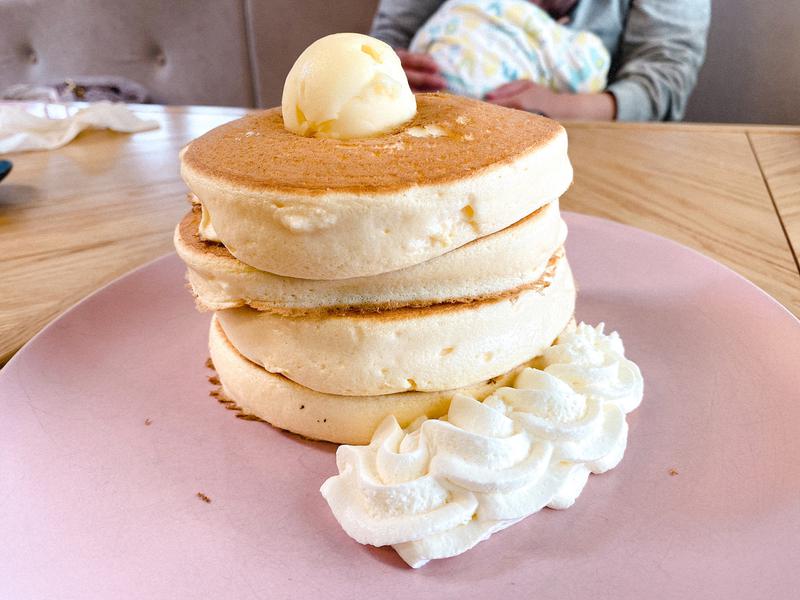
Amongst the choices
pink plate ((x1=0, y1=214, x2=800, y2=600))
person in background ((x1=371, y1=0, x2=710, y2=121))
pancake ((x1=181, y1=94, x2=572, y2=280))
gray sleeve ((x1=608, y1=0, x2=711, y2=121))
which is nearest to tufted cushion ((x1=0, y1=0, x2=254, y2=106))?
person in background ((x1=371, y1=0, x2=710, y2=121))

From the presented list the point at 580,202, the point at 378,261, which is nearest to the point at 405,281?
the point at 378,261

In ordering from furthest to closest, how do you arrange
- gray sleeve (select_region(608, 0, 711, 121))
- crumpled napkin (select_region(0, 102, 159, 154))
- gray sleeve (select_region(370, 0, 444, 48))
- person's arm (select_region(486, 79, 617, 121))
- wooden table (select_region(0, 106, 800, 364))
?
gray sleeve (select_region(370, 0, 444, 48)), gray sleeve (select_region(608, 0, 711, 121)), person's arm (select_region(486, 79, 617, 121)), crumpled napkin (select_region(0, 102, 159, 154)), wooden table (select_region(0, 106, 800, 364))

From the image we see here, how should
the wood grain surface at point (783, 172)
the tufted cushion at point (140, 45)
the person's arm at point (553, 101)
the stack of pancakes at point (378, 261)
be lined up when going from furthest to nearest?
the tufted cushion at point (140, 45) → the person's arm at point (553, 101) → the wood grain surface at point (783, 172) → the stack of pancakes at point (378, 261)

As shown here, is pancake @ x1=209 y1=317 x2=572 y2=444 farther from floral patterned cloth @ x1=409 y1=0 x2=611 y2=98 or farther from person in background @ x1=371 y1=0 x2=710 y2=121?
floral patterned cloth @ x1=409 y1=0 x2=611 y2=98

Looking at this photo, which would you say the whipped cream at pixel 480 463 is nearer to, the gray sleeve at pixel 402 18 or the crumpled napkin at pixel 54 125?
the crumpled napkin at pixel 54 125

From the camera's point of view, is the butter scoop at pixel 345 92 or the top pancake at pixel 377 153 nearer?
the top pancake at pixel 377 153

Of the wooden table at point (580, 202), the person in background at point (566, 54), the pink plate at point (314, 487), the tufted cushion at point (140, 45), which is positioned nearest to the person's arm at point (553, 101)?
the person in background at point (566, 54)

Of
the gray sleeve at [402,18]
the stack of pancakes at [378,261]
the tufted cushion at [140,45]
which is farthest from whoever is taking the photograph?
the tufted cushion at [140,45]

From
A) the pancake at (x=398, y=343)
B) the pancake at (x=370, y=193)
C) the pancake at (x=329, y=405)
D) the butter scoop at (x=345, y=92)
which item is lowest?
the pancake at (x=329, y=405)
